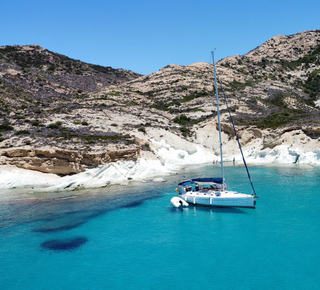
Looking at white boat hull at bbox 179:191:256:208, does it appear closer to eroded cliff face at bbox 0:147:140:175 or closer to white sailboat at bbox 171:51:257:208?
white sailboat at bbox 171:51:257:208

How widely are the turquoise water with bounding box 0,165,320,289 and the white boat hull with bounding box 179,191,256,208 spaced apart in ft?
2.27

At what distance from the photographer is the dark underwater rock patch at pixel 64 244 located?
19.9 meters

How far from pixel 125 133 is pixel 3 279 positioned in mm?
44482

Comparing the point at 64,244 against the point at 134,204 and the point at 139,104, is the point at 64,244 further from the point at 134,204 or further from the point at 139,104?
the point at 139,104

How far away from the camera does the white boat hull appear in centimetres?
2517

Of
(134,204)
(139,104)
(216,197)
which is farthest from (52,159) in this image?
(139,104)

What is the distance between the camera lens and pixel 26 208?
2948 centimetres

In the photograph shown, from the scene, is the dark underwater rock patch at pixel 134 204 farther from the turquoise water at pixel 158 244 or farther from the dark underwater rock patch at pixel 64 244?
the dark underwater rock patch at pixel 64 244

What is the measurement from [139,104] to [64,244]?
249 feet

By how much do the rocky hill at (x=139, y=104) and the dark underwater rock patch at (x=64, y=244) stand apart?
22442 mm

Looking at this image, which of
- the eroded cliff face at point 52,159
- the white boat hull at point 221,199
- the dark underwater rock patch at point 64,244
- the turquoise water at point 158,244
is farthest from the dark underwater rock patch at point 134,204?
the eroded cliff face at point 52,159

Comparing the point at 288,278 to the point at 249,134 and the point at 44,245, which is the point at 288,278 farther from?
the point at 249,134

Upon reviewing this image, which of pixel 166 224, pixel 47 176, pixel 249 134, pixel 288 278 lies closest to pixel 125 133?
pixel 47 176

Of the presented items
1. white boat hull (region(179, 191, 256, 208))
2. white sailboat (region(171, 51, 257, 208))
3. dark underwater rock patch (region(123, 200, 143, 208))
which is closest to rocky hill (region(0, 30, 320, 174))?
dark underwater rock patch (region(123, 200, 143, 208))
